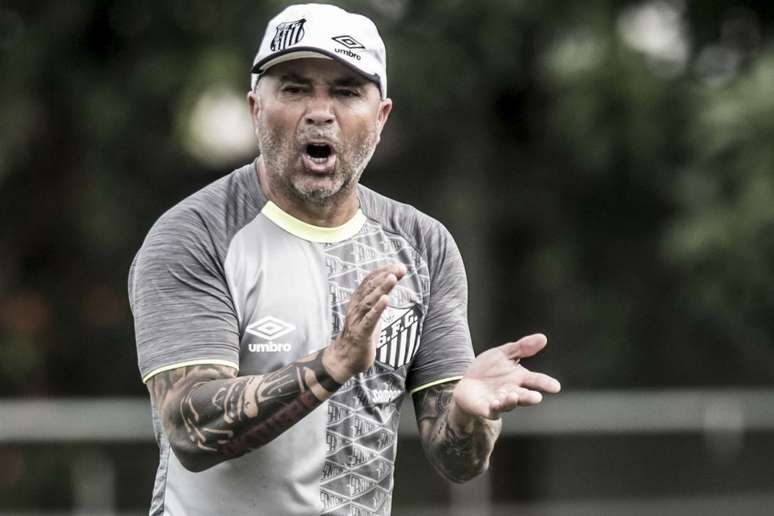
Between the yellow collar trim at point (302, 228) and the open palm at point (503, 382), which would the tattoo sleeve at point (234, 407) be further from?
the yellow collar trim at point (302, 228)

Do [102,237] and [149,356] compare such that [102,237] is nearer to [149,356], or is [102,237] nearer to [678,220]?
[678,220]

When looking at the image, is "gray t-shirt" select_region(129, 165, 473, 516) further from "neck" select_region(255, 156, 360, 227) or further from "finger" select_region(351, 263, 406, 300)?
"finger" select_region(351, 263, 406, 300)

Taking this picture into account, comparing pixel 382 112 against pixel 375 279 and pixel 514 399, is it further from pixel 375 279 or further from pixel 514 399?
pixel 514 399

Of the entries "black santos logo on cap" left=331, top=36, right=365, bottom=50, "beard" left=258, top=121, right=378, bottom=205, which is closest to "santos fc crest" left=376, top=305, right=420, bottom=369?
"beard" left=258, top=121, right=378, bottom=205

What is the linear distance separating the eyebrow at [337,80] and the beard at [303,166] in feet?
0.41

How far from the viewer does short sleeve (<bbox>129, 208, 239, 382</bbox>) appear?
11.9 ft

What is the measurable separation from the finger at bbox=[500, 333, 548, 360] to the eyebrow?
797 millimetres

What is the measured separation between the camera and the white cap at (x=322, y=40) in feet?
12.4

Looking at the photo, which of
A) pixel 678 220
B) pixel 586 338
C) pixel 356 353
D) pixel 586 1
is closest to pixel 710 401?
pixel 678 220

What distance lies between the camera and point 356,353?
3410mm

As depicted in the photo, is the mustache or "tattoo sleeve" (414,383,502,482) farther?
"tattoo sleeve" (414,383,502,482)

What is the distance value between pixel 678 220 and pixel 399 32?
248cm

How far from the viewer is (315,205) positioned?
153 inches

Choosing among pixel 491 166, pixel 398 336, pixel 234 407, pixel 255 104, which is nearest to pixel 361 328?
pixel 234 407
